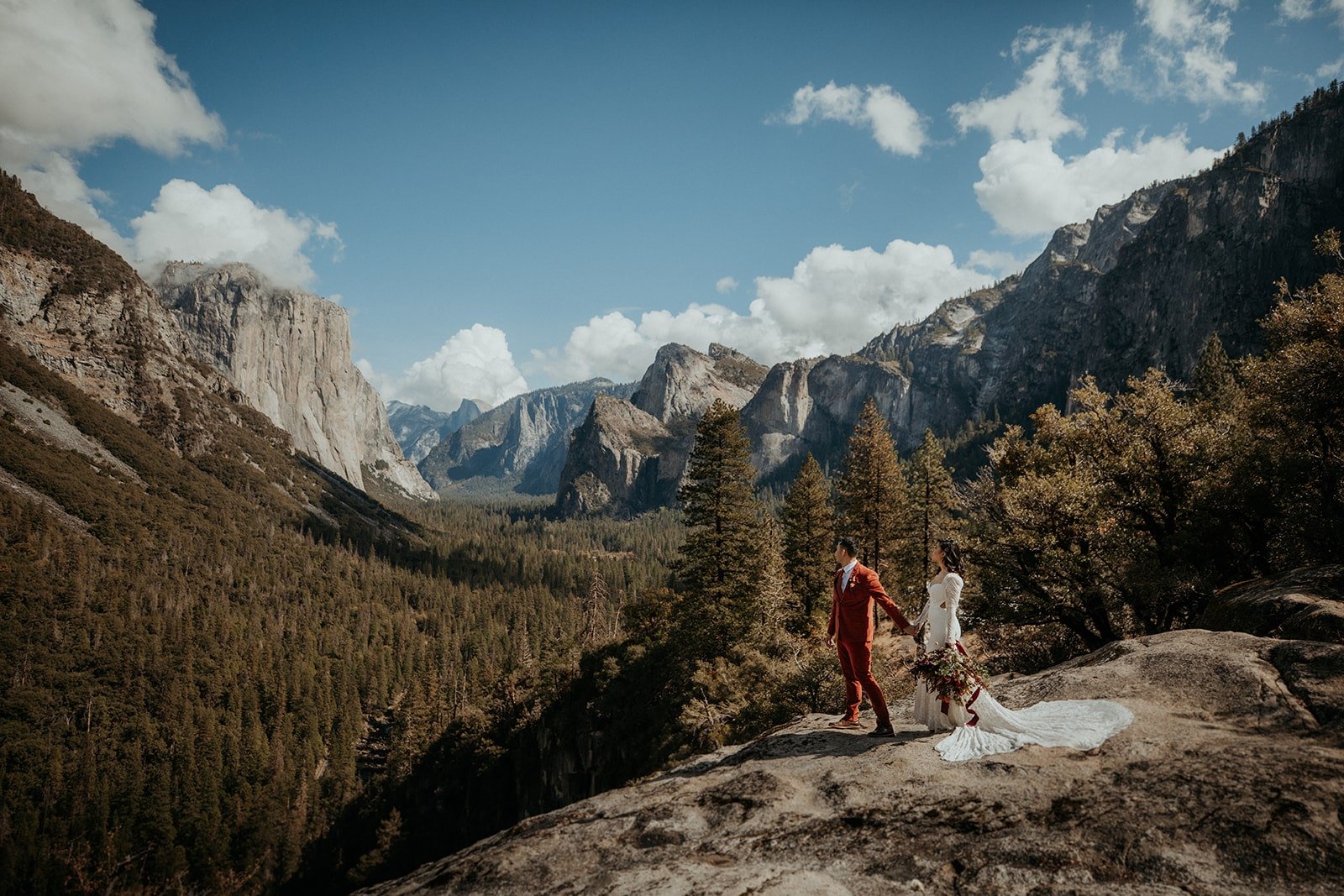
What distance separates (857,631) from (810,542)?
92.2ft

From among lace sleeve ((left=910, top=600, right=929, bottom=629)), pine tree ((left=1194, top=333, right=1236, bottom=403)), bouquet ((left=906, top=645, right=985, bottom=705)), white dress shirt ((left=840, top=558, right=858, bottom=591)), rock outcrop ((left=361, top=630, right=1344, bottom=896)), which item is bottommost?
rock outcrop ((left=361, top=630, right=1344, bottom=896))

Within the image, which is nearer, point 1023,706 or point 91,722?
point 1023,706

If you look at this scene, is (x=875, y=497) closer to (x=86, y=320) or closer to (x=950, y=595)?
(x=950, y=595)

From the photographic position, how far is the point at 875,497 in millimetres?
36938

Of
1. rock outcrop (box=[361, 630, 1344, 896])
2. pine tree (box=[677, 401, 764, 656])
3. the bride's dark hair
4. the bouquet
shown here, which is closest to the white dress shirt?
the bride's dark hair

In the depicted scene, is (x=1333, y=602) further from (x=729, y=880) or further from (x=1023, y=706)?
(x=729, y=880)

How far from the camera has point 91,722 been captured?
82750 millimetres

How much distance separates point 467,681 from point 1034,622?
91.5 m

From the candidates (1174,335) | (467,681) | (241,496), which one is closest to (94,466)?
(241,496)

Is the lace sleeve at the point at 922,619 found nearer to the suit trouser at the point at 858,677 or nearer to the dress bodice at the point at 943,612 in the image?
the dress bodice at the point at 943,612

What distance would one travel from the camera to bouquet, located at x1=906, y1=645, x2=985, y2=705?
8.66m

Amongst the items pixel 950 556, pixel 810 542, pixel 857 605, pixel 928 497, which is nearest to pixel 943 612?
pixel 950 556

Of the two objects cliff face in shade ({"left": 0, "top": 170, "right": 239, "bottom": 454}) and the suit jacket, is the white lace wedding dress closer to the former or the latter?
the suit jacket

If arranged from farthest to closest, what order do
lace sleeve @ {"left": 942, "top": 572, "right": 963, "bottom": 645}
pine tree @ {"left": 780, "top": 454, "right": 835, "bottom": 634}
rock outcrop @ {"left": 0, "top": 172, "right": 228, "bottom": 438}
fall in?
1. rock outcrop @ {"left": 0, "top": 172, "right": 228, "bottom": 438}
2. pine tree @ {"left": 780, "top": 454, "right": 835, "bottom": 634}
3. lace sleeve @ {"left": 942, "top": 572, "right": 963, "bottom": 645}
